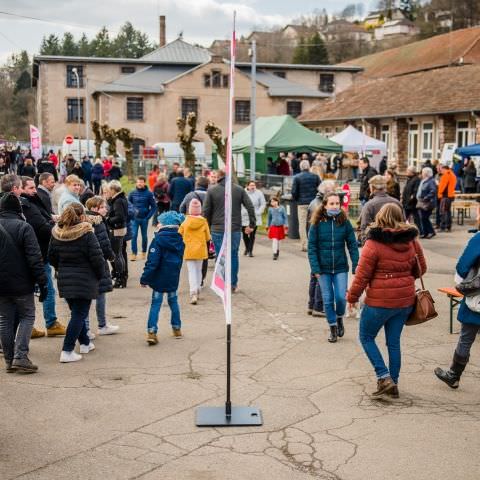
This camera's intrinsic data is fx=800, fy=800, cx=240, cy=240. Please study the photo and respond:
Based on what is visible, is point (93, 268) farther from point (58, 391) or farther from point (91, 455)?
point (91, 455)

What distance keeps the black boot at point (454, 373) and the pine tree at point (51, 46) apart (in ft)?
374

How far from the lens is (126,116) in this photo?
63.2m

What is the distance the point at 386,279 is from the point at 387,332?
1.74 ft

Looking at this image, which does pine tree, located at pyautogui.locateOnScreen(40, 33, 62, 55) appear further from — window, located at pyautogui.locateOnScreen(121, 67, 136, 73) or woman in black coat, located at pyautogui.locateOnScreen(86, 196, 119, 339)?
woman in black coat, located at pyautogui.locateOnScreen(86, 196, 119, 339)

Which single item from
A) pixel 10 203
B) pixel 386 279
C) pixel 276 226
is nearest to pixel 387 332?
pixel 386 279

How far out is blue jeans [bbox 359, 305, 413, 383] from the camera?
7.03 metres

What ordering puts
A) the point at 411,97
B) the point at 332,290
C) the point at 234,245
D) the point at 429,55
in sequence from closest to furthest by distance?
1. the point at 332,290
2. the point at 234,245
3. the point at 411,97
4. the point at 429,55

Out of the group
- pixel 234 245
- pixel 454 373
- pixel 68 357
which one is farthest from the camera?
pixel 234 245

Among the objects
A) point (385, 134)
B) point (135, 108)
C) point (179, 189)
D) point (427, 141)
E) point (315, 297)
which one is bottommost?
point (315, 297)

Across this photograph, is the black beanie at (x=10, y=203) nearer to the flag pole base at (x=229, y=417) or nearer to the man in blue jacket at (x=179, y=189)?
the flag pole base at (x=229, y=417)

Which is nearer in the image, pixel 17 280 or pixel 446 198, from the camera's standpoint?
pixel 17 280

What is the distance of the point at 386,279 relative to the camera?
6.95 meters

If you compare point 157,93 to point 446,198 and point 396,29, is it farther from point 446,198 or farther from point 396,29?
point 396,29

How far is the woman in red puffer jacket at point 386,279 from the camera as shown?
693 centimetres
